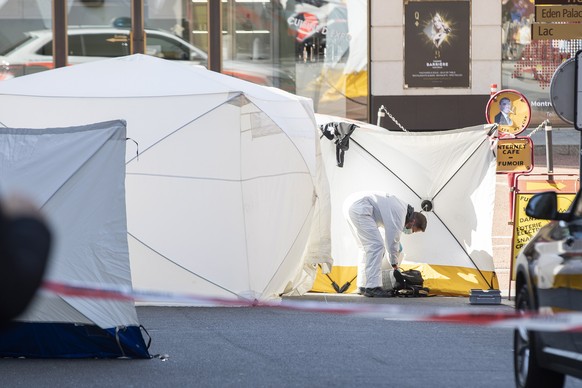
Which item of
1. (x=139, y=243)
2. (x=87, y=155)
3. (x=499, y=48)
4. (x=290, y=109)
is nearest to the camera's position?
(x=87, y=155)

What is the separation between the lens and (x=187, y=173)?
13.7 m

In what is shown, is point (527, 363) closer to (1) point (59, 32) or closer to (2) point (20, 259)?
(2) point (20, 259)

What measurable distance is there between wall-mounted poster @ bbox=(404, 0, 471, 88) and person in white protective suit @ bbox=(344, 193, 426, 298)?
10.9 metres

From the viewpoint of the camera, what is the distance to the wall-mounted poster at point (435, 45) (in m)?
25.4

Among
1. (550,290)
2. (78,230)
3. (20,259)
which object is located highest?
(20,259)

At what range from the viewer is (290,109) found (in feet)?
48.6

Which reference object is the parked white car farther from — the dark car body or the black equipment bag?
the dark car body

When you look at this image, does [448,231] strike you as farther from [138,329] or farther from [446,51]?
[446,51]

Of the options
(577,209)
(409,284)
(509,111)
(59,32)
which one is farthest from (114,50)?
(577,209)

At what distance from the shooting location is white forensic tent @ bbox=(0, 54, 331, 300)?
44.4 feet

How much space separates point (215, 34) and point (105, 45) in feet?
7.22

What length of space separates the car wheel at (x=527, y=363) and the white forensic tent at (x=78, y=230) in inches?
125

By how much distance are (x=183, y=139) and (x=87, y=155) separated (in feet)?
10.0

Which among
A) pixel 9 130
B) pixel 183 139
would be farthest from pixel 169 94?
pixel 9 130
